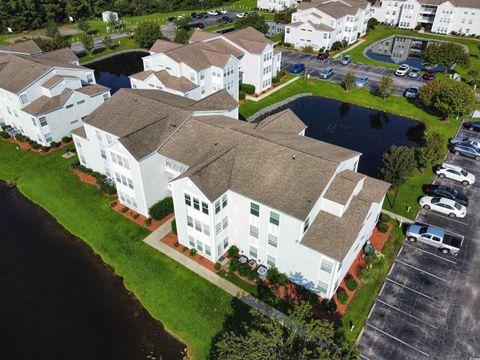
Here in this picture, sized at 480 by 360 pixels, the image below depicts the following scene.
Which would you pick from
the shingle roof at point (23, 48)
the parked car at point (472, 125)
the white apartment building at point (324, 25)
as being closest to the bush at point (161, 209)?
the parked car at point (472, 125)

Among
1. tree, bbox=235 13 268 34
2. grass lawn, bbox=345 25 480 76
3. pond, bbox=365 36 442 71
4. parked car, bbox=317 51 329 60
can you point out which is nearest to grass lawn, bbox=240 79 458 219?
parked car, bbox=317 51 329 60

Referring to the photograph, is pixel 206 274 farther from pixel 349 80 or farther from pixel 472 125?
pixel 349 80

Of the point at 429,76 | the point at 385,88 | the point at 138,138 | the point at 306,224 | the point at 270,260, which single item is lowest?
the point at 429,76

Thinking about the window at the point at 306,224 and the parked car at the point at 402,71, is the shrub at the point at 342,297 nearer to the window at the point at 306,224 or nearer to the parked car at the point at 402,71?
the window at the point at 306,224

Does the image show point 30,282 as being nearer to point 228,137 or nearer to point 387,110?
point 228,137

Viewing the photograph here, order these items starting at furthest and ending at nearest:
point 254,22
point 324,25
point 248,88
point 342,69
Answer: point 254,22 < point 324,25 < point 342,69 < point 248,88

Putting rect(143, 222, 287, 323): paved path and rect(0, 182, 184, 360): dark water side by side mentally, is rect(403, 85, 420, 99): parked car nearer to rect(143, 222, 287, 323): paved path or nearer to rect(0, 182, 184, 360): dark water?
rect(143, 222, 287, 323): paved path

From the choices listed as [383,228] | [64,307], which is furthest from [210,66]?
[64,307]
